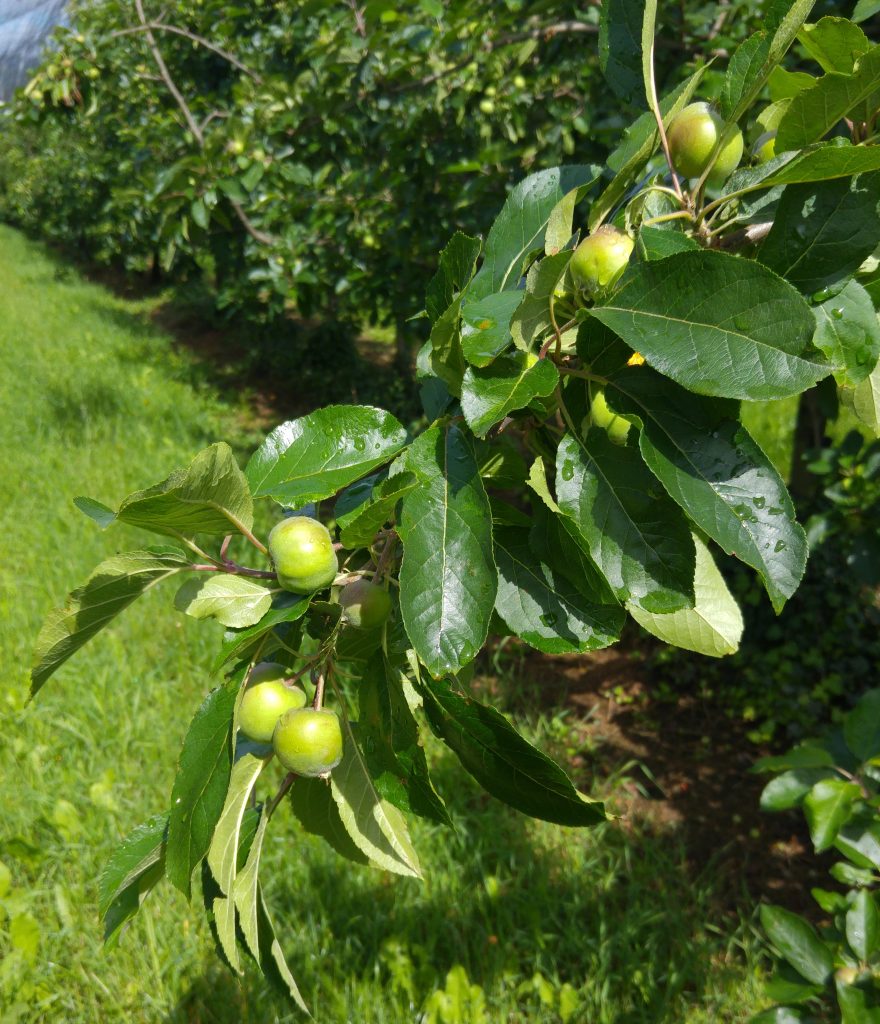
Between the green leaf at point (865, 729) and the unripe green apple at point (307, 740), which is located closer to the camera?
the unripe green apple at point (307, 740)

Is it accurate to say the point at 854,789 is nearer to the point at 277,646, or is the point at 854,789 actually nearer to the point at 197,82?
the point at 277,646

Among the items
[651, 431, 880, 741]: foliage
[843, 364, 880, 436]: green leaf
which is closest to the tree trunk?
[651, 431, 880, 741]: foliage

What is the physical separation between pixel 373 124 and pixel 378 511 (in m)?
3.17

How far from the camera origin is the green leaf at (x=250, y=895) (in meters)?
0.64

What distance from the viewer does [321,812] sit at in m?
0.77

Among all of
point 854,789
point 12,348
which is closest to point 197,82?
point 12,348

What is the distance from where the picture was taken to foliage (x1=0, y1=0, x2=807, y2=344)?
251 cm

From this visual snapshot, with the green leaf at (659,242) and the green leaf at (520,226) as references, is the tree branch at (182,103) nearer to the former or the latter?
the green leaf at (520,226)

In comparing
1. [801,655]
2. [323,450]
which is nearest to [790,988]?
[323,450]

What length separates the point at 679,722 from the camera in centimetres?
293

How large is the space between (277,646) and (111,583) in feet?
0.47

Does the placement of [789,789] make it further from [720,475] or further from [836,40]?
[836,40]

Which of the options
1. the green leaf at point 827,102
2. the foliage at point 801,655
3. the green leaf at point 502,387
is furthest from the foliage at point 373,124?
the green leaf at point 502,387

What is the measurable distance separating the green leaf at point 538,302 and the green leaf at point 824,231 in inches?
5.7
